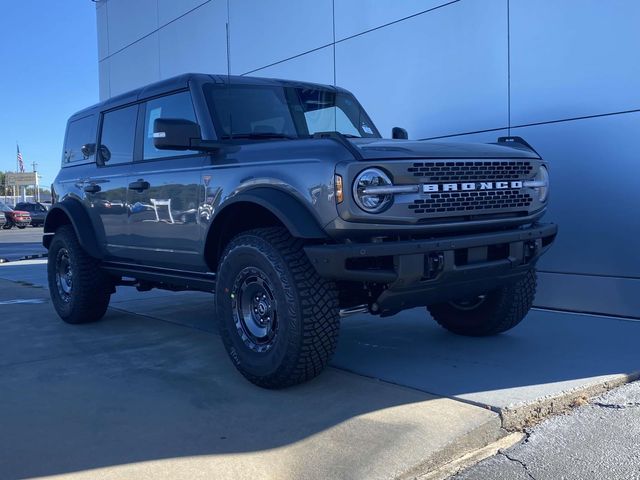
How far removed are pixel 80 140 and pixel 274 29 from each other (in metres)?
4.90

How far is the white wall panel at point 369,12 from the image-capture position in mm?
8242

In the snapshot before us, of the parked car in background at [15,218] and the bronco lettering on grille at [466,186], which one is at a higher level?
the bronco lettering on grille at [466,186]

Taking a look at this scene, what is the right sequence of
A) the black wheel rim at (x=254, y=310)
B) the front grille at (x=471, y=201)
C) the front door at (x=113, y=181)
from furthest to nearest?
the front door at (x=113, y=181), the black wheel rim at (x=254, y=310), the front grille at (x=471, y=201)

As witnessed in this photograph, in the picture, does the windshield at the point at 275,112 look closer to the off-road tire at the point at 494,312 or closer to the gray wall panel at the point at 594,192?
the off-road tire at the point at 494,312

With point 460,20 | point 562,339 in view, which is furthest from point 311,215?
point 460,20

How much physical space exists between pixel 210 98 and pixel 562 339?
3.45 metres

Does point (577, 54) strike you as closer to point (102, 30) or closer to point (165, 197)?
point (165, 197)

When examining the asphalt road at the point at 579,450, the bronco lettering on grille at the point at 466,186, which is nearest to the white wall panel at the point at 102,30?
the bronco lettering on grille at the point at 466,186

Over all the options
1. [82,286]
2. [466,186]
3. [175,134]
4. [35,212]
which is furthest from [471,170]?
[35,212]

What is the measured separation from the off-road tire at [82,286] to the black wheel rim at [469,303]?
3.34m

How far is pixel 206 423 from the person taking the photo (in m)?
3.69

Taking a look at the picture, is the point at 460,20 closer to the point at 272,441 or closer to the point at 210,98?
the point at 210,98

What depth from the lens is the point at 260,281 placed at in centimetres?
419

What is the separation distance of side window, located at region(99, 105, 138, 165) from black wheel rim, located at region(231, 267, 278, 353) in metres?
2.12
